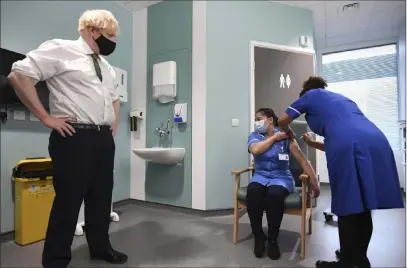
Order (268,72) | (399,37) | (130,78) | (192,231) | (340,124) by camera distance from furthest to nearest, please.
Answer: (399,37) < (130,78) < (268,72) < (192,231) < (340,124)

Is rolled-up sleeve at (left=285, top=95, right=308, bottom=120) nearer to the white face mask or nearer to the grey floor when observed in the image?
the white face mask

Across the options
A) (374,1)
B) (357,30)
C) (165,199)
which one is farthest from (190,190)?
(357,30)

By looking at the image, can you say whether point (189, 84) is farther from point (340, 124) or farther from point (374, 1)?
point (374, 1)

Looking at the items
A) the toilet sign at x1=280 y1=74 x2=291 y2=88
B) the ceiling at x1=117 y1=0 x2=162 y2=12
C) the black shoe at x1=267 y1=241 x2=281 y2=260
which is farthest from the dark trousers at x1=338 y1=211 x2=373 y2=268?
the ceiling at x1=117 y1=0 x2=162 y2=12

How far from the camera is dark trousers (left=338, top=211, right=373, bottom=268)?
4.62 ft

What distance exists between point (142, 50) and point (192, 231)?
7.92 ft

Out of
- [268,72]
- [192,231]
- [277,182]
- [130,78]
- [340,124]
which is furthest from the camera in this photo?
[130,78]

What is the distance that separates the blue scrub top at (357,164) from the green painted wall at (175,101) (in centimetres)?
185

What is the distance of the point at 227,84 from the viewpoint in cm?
305

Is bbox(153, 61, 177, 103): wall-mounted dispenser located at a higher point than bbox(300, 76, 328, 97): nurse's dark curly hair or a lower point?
higher

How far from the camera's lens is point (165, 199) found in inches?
126

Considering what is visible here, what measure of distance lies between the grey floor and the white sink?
611 millimetres

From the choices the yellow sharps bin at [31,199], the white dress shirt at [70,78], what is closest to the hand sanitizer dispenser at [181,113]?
the yellow sharps bin at [31,199]

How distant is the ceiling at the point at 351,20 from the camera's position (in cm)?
361
